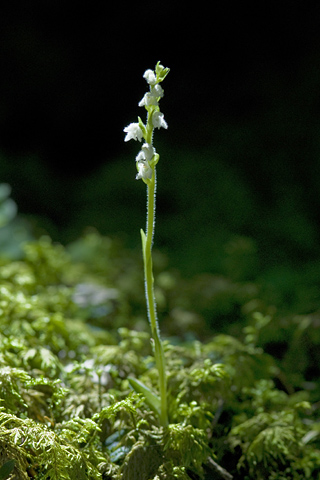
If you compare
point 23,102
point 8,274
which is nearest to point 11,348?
point 8,274

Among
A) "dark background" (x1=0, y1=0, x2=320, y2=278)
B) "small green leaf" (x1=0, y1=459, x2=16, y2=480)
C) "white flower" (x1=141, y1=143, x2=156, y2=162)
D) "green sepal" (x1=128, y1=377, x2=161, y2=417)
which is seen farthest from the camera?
"dark background" (x1=0, y1=0, x2=320, y2=278)

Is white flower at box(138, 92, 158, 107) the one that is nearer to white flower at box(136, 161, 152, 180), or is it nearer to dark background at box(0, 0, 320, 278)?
white flower at box(136, 161, 152, 180)

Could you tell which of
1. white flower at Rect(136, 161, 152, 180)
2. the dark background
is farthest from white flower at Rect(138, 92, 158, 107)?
the dark background

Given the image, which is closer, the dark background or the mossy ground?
the mossy ground

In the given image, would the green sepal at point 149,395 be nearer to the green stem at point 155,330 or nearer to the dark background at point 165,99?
the green stem at point 155,330

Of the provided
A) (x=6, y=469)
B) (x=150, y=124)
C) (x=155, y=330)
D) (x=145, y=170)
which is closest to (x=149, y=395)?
(x=155, y=330)

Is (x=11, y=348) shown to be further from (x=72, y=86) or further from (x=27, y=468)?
(x=72, y=86)

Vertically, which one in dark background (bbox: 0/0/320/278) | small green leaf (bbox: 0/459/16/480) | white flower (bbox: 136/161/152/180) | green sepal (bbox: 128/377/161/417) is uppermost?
dark background (bbox: 0/0/320/278)
